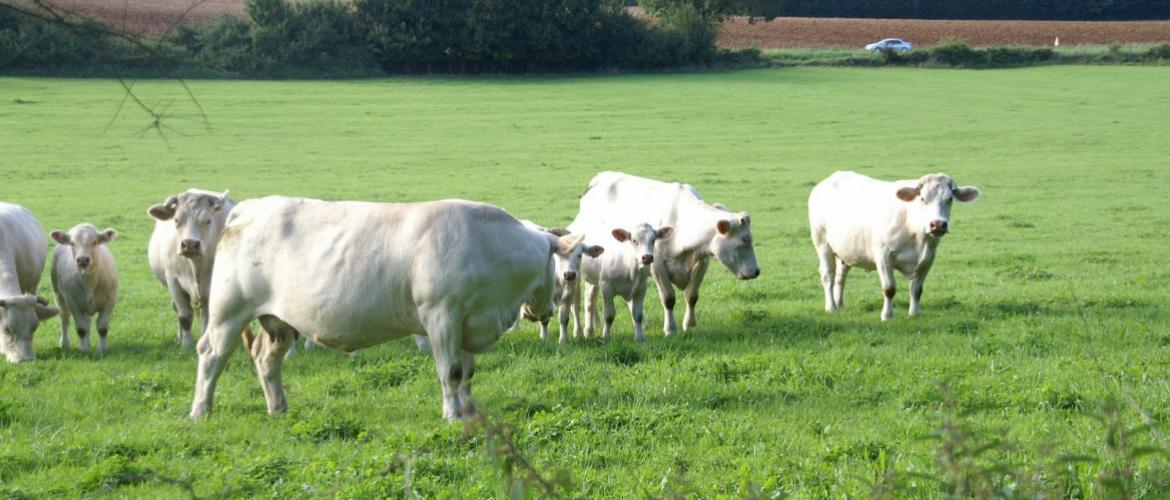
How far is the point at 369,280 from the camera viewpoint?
9.58 metres

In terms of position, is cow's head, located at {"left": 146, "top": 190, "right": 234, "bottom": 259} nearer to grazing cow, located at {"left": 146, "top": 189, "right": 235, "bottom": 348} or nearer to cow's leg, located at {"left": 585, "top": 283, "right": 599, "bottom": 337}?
grazing cow, located at {"left": 146, "top": 189, "right": 235, "bottom": 348}

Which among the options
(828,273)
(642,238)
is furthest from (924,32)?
(642,238)

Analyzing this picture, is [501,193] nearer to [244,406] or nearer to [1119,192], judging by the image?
[1119,192]

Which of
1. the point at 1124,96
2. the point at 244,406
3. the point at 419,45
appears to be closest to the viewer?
the point at 244,406

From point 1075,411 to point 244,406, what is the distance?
6.33m

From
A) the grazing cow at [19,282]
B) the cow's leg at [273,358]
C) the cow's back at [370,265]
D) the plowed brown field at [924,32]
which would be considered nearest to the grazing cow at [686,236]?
the cow's back at [370,265]

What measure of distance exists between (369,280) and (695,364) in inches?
126

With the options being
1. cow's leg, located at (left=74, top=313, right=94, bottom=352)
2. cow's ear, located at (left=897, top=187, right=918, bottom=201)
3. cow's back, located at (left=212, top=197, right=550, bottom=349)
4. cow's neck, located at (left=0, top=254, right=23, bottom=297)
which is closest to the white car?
cow's ear, located at (left=897, top=187, right=918, bottom=201)

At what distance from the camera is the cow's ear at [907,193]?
14570mm

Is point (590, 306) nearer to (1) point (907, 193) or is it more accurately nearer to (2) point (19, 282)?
(1) point (907, 193)

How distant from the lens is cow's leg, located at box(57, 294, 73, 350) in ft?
45.1

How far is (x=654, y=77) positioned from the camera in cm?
6662

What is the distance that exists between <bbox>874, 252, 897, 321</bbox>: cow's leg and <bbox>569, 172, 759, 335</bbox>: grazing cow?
146 cm

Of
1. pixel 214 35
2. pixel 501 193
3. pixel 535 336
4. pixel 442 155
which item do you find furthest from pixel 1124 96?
pixel 535 336
